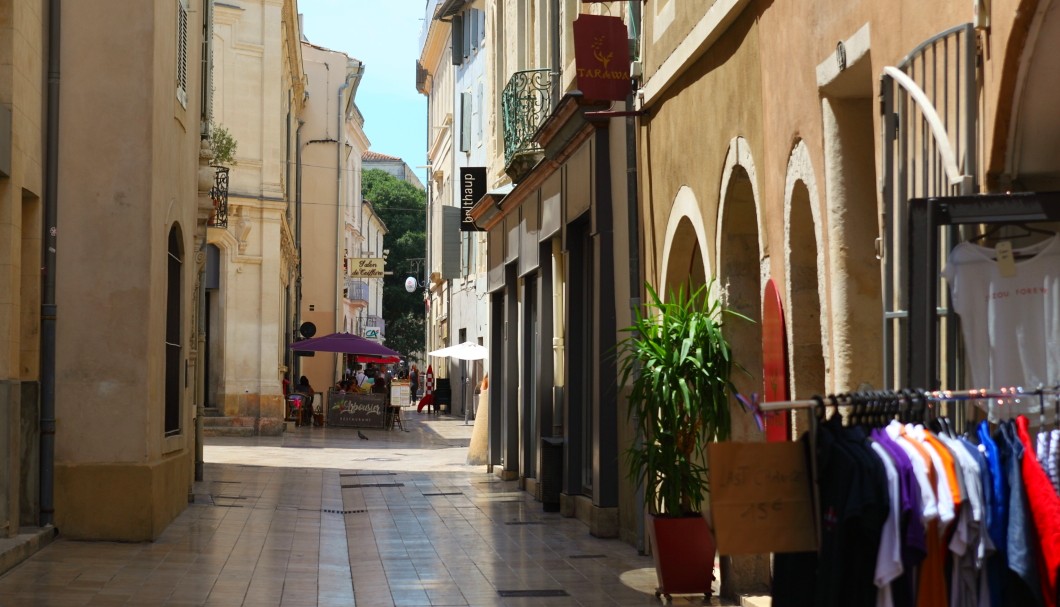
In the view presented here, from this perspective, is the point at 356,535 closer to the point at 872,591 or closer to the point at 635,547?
the point at 635,547

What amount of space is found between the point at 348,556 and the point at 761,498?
7628 millimetres

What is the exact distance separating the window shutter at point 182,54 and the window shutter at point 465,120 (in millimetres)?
23670

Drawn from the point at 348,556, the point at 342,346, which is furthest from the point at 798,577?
the point at 342,346

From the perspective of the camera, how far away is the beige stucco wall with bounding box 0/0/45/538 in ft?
35.8

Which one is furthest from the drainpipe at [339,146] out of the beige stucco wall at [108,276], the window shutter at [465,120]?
the beige stucco wall at [108,276]

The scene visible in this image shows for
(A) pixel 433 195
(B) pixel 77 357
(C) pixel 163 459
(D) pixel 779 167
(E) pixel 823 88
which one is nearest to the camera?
(E) pixel 823 88

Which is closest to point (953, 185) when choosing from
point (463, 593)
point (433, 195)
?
point (463, 593)

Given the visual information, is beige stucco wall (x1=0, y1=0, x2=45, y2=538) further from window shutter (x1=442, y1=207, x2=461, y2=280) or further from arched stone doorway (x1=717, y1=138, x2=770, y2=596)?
window shutter (x1=442, y1=207, x2=461, y2=280)

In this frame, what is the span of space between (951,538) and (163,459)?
9.83 metres

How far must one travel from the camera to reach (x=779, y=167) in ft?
28.9

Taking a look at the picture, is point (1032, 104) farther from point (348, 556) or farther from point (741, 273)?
point (348, 556)

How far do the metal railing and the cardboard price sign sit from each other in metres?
12.6

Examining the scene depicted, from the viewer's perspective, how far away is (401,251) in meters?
75.6

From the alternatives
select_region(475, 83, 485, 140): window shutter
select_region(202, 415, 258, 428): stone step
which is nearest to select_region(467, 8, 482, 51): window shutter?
select_region(475, 83, 485, 140): window shutter
